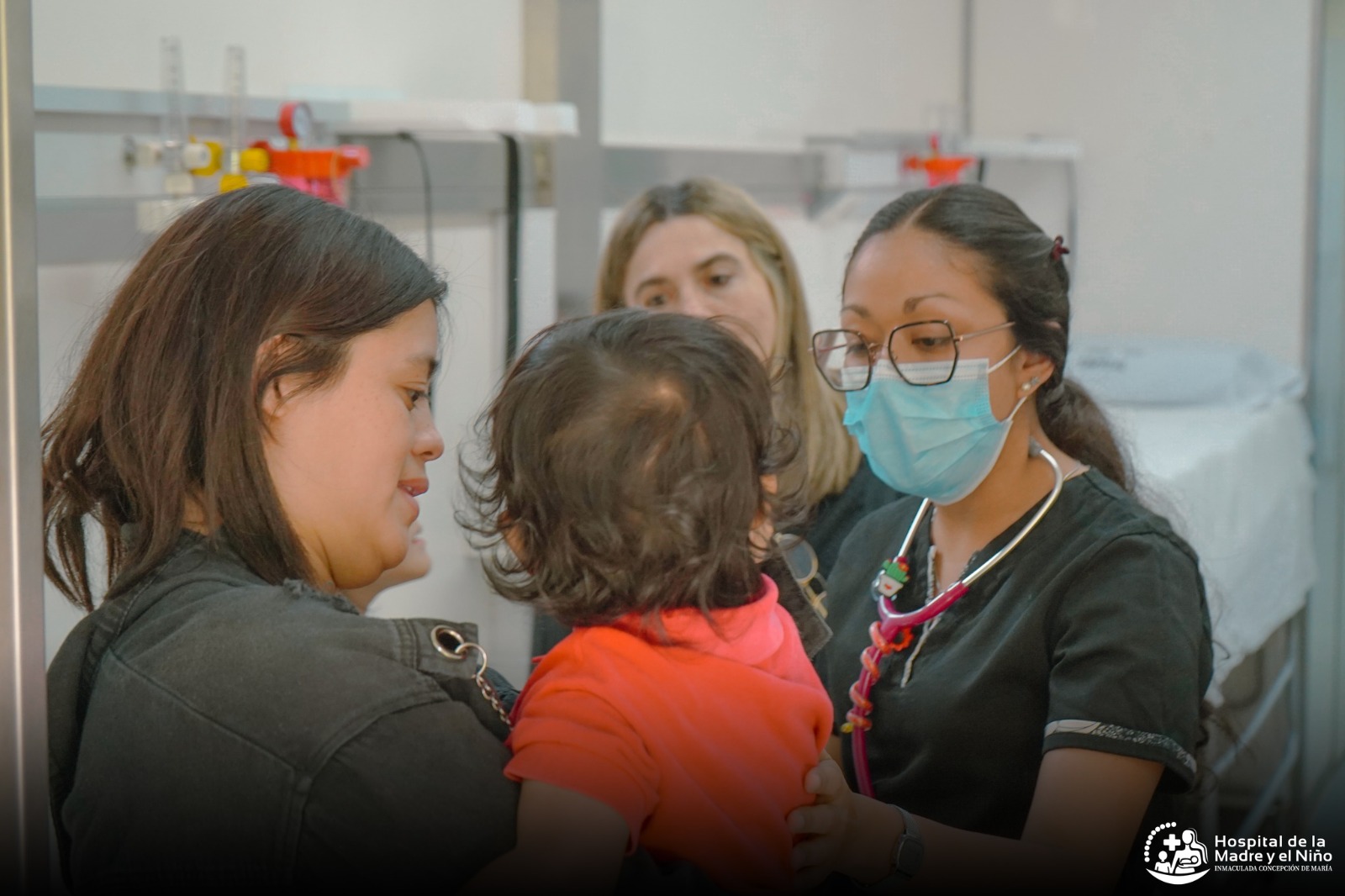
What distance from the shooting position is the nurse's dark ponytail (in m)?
1.29

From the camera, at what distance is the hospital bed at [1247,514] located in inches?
94.3

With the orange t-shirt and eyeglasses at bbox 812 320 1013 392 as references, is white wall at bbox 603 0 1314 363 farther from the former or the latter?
the orange t-shirt

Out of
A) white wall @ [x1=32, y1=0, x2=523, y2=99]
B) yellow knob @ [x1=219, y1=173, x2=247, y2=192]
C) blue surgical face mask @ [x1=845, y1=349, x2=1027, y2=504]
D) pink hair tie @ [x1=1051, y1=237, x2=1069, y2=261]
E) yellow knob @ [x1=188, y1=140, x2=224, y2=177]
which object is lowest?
blue surgical face mask @ [x1=845, y1=349, x2=1027, y2=504]

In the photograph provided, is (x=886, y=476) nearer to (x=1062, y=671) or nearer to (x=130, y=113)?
(x=1062, y=671)

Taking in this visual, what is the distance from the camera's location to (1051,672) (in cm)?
115

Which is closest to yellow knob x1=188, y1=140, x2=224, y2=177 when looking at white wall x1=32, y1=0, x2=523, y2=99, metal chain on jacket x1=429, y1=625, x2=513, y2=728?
white wall x1=32, y1=0, x2=523, y2=99

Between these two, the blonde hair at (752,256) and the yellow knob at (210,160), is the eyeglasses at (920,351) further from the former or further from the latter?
the yellow knob at (210,160)

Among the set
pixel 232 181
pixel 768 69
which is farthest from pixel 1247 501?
pixel 232 181

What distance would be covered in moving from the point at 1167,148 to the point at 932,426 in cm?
165

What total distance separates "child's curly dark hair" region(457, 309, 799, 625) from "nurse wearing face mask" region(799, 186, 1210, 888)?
0.75ft

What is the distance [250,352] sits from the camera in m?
0.94

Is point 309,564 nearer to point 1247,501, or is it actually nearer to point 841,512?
point 841,512

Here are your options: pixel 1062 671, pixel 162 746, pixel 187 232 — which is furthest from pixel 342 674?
pixel 1062 671

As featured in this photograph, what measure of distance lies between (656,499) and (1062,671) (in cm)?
41
